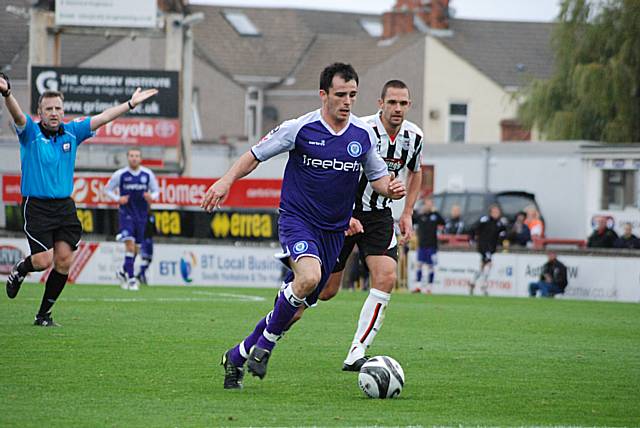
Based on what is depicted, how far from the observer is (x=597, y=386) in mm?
9555

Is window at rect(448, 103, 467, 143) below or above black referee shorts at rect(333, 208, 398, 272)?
above

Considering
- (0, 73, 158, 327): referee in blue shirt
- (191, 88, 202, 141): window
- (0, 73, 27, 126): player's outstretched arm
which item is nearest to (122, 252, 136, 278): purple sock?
(0, 73, 158, 327): referee in blue shirt

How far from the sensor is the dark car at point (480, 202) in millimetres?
36812

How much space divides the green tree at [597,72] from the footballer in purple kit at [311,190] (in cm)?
3313

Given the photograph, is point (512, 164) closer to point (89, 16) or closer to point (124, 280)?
point (89, 16)

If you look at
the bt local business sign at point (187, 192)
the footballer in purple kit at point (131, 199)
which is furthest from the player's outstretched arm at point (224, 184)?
the bt local business sign at point (187, 192)

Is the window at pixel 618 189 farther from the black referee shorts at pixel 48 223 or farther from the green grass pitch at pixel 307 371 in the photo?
the black referee shorts at pixel 48 223

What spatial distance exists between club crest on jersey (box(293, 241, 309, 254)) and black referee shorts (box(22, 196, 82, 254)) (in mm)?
4318

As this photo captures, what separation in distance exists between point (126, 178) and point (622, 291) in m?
11.0

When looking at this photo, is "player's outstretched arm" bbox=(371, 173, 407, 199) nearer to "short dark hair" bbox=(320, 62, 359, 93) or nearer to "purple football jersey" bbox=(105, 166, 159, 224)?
"short dark hair" bbox=(320, 62, 359, 93)

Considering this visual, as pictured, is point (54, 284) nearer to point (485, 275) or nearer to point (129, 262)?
point (129, 262)

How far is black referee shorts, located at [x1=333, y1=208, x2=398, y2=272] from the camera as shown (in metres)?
10.6

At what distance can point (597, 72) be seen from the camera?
42344mm

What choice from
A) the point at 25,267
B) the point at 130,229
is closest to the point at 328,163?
the point at 25,267
